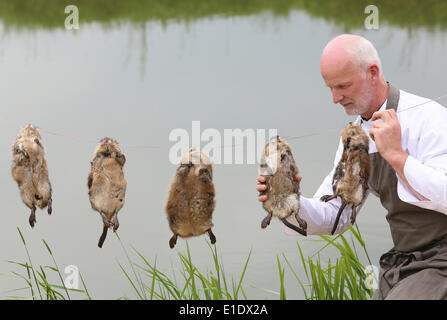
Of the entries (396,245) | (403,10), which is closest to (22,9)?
(403,10)

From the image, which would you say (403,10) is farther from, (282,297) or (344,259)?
(282,297)

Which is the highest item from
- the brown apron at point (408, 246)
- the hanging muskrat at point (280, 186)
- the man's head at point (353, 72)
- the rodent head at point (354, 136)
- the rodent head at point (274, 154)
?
the man's head at point (353, 72)

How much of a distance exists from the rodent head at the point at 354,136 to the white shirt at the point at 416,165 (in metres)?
0.24

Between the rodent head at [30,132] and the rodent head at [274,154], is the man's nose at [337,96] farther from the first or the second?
the rodent head at [30,132]

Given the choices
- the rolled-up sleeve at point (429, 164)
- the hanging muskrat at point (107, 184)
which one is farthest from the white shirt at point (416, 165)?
the hanging muskrat at point (107, 184)

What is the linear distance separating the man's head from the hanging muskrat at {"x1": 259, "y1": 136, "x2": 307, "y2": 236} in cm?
48

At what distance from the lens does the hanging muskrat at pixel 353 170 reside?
3.25m

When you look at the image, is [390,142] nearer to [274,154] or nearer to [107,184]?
[274,154]

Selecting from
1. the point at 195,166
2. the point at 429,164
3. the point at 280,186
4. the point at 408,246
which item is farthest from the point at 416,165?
the point at 195,166

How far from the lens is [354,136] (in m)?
3.29

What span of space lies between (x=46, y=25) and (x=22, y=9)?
0.87 meters

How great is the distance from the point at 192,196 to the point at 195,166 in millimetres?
164

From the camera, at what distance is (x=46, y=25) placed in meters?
7.68

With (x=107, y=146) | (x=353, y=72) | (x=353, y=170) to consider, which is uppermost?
(x=353, y=72)
